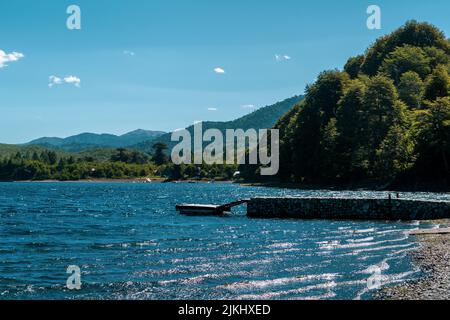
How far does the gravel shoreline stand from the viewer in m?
22.2

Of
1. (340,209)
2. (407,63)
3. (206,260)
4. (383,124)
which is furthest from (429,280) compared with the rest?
(407,63)

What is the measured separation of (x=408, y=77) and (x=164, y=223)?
118 m

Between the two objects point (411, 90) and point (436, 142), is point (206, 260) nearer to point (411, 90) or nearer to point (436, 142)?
point (436, 142)

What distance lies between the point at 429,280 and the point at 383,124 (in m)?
121

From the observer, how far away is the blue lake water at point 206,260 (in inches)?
990

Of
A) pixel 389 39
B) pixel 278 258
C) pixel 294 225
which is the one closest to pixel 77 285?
pixel 278 258

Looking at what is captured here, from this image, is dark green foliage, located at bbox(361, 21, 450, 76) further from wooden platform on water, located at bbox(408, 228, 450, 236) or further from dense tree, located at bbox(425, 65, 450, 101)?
wooden platform on water, located at bbox(408, 228, 450, 236)

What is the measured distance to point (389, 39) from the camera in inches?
7825

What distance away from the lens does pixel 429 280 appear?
25438 millimetres

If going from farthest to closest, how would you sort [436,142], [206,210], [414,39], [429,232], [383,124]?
[414,39], [383,124], [436,142], [206,210], [429,232]

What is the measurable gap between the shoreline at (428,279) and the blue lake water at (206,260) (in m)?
0.83

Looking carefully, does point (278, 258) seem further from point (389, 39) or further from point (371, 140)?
point (389, 39)

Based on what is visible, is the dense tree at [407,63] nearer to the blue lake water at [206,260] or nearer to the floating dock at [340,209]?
the floating dock at [340,209]

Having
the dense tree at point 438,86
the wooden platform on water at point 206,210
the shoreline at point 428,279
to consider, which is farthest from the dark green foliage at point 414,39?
the shoreline at point 428,279
